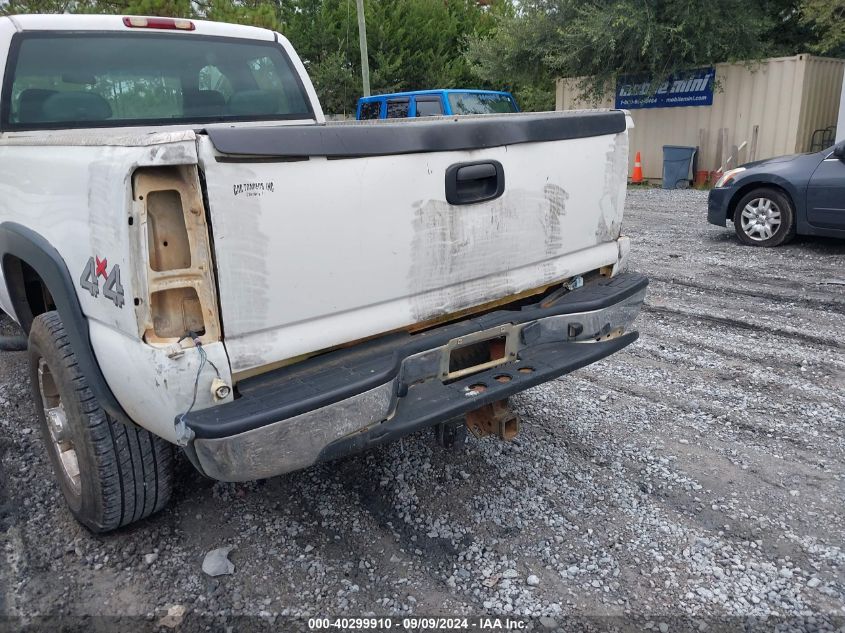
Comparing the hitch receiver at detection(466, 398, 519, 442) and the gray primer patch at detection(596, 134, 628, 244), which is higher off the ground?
the gray primer patch at detection(596, 134, 628, 244)

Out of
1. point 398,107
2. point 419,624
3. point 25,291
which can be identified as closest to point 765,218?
point 419,624

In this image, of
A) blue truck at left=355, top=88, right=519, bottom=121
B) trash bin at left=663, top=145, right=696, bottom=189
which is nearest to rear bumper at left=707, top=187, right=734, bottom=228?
blue truck at left=355, top=88, right=519, bottom=121

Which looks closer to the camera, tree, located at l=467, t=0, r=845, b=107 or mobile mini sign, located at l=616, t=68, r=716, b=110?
tree, located at l=467, t=0, r=845, b=107

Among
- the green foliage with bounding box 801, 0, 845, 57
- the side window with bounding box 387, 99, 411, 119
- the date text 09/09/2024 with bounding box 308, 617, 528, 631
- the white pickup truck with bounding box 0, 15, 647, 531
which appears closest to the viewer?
the white pickup truck with bounding box 0, 15, 647, 531

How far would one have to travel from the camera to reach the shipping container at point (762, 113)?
13.6 m

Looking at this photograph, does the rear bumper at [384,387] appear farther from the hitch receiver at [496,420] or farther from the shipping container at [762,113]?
the shipping container at [762,113]

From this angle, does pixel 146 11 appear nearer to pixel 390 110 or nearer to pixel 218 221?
pixel 390 110

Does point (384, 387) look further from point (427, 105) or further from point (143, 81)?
point (427, 105)

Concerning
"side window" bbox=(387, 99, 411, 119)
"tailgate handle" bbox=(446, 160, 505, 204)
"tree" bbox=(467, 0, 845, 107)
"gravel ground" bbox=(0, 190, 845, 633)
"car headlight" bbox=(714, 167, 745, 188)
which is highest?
"tree" bbox=(467, 0, 845, 107)

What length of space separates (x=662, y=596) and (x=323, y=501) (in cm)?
148

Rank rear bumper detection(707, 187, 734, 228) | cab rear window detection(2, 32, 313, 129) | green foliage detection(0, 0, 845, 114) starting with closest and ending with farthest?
1. cab rear window detection(2, 32, 313, 129)
2. rear bumper detection(707, 187, 734, 228)
3. green foliage detection(0, 0, 845, 114)

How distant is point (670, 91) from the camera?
50.8ft

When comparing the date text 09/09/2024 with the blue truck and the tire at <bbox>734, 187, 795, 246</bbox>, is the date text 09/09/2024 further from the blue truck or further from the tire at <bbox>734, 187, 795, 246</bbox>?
the blue truck

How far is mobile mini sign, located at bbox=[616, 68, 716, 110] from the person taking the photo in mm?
14805
